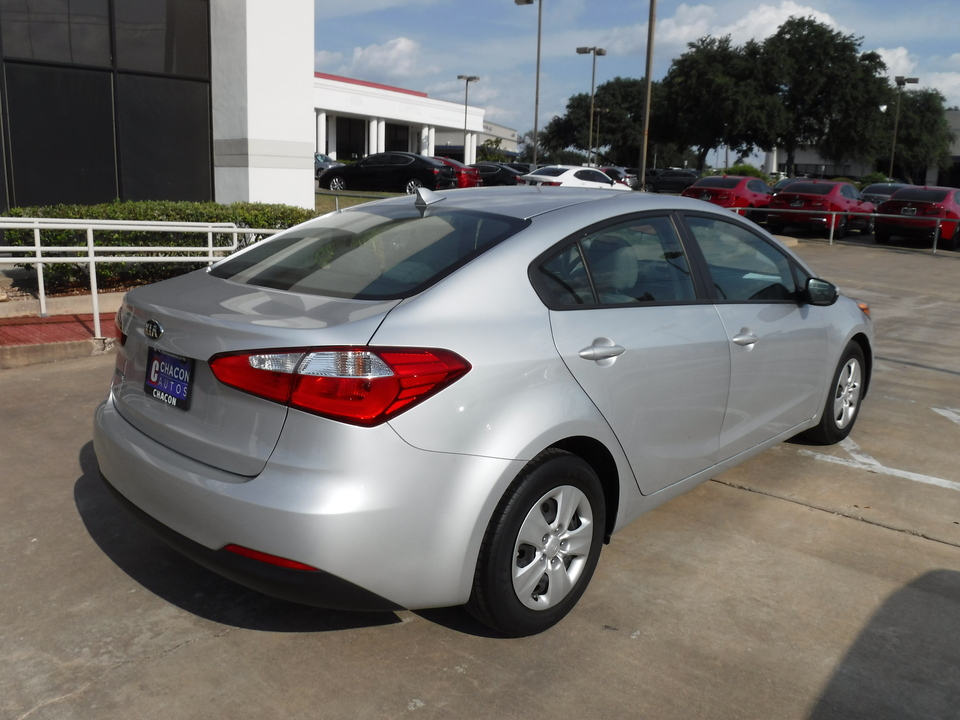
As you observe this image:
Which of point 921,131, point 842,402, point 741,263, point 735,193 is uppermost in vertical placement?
point 921,131

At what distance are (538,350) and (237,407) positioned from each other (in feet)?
3.41

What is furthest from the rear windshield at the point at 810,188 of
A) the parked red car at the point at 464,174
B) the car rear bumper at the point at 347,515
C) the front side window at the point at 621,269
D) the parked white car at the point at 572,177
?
the car rear bumper at the point at 347,515

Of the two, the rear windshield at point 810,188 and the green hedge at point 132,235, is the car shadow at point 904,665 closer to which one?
the green hedge at point 132,235

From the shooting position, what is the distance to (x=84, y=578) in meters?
3.70

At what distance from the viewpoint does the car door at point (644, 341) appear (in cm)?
337

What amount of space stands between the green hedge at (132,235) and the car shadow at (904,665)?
832 cm

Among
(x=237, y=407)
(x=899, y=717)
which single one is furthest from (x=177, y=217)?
(x=899, y=717)

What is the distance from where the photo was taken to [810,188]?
74.4 ft

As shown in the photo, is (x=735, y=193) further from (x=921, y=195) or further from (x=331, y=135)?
(x=331, y=135)

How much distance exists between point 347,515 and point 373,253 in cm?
120

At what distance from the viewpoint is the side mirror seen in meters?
4.76

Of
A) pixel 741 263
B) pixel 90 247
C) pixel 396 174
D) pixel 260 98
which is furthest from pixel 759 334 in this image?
pixel 396 174

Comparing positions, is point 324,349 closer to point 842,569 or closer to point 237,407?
point 237,407

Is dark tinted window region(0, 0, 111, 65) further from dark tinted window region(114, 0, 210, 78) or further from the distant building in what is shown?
dark tinted window region(114, 0, 210, 78)
